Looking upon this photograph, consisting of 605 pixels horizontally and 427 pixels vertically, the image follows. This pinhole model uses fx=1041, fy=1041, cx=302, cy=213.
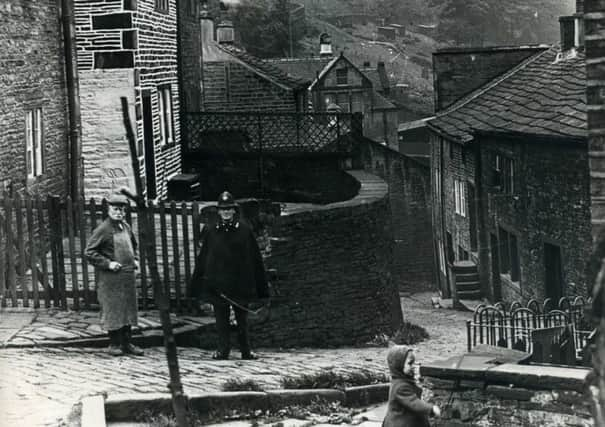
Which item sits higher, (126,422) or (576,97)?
(576,97)

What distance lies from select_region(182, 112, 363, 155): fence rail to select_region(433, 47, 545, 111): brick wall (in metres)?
4.48

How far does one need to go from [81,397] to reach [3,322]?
3.04 metres

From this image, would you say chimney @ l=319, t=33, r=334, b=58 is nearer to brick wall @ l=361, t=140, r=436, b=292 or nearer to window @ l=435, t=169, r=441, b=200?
brick wall @ l=361, t=140, r=436, b=292

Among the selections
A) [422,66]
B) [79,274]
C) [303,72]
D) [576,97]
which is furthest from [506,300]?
[422,66]

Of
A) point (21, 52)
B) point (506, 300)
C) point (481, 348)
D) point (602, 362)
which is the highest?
point (21, 52)

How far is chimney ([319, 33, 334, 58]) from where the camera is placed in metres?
47.1

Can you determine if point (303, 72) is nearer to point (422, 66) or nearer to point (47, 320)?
point (422, 66)

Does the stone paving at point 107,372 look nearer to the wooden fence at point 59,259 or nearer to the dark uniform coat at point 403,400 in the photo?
the wooden fence at point 59,259

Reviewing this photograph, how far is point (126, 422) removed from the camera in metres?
7.02

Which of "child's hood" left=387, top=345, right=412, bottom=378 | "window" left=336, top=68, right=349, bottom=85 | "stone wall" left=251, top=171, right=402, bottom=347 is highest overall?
"window" left=336, top=68, right=349, bottom=85

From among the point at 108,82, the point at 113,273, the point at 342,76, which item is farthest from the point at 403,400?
the point at 342,76

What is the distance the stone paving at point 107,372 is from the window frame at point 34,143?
412cm

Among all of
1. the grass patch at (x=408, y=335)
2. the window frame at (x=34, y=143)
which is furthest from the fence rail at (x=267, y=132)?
the window frame at (x=34, y=143)

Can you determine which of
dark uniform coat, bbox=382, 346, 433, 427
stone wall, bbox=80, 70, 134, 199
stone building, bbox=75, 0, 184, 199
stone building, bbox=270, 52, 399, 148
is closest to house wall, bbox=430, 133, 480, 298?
stone building, bbox=75, 0, 184, 199
